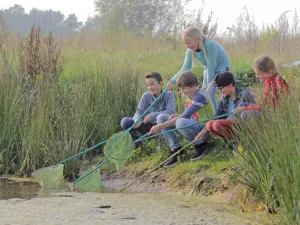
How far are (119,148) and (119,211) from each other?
170 centimetres

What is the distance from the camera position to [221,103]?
604 centimetres

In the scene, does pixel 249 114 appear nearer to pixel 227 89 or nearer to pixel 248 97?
pixel 248 97

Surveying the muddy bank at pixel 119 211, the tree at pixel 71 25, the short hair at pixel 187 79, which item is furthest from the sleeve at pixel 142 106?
the tree at pixel 71 25

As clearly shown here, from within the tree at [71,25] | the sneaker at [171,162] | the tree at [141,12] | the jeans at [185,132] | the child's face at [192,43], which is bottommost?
the sneaker at [171,162]

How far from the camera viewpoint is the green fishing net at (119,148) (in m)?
6.65

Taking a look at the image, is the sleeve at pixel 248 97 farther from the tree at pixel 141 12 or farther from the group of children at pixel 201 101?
the tree at pixel 141 12

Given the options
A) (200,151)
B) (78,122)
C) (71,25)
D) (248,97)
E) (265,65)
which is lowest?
(200,151)

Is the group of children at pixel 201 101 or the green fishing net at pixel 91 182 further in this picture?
the green fishing net at pixel 91 182

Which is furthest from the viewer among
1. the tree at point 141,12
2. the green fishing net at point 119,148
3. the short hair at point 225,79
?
the tree at point 141,12

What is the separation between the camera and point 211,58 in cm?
677

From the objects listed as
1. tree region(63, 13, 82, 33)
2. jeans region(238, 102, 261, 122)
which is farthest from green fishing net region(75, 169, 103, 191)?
tree region(63, 13, 82, 33)

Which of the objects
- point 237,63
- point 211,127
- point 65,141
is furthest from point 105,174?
point 237,63

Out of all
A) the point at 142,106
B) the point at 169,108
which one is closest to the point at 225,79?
the point at 169,108

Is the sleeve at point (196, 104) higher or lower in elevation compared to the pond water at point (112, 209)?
higher
